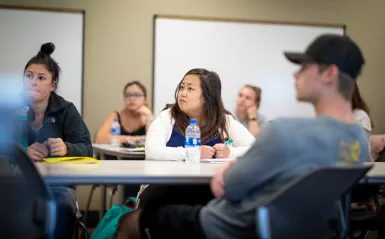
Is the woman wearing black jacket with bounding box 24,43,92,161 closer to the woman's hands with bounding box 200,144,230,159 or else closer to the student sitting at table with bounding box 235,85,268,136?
the woman's hands with bounding box 200,144,230,159

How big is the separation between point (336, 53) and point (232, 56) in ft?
14.1

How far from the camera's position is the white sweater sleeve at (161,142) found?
292 cm

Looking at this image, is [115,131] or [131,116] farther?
[131,116]

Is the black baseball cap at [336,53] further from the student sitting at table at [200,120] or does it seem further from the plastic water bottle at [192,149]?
the student sitting at table at [200,120]

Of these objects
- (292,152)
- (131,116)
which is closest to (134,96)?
(131,116)

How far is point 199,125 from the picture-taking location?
125 inches

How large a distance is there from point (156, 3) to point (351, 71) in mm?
4301

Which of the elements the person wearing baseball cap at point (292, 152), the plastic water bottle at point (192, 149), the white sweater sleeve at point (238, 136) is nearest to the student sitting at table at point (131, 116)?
the white sweater sleeve at point (238, 136)

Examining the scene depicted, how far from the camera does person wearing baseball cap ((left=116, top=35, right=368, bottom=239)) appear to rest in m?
1.76

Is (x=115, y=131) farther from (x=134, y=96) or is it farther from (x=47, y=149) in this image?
(x=47, y=149)

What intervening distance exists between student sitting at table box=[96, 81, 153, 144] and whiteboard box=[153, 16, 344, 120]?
44cm

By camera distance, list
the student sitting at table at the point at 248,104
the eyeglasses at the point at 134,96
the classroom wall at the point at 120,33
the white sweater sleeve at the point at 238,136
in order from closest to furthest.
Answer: the white sweater sleeve at the point at 238,136 < the eyeglasses at the point at 134,96 < the student sitting at table at the point at 248,104 < the classroom wall at the point at 120,33

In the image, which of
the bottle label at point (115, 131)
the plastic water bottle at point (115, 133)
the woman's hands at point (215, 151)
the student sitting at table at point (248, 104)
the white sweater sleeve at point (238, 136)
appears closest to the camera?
the woman's hands at point (215, 151)

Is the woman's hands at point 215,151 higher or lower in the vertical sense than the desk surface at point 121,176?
higher
